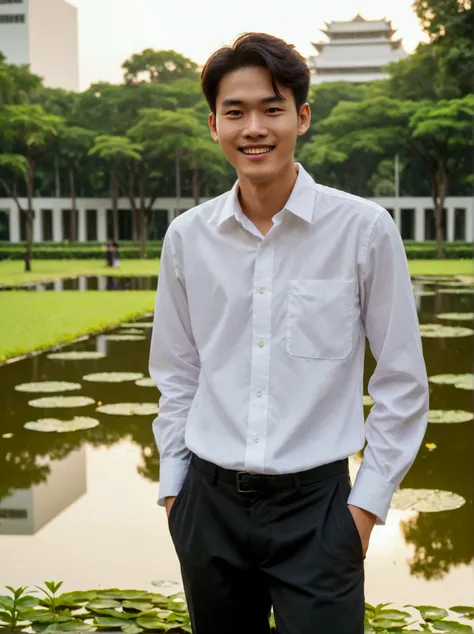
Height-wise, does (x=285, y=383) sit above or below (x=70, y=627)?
above

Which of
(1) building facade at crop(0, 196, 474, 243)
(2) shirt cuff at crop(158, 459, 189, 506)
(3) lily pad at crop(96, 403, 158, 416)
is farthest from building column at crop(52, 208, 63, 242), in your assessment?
(2) shirt cuff at crop(158, 459, 189, 506)

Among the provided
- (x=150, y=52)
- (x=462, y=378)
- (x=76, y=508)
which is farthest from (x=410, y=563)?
(x=150, y=52)

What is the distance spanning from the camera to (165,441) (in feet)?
6.57

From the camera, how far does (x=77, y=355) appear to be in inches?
357

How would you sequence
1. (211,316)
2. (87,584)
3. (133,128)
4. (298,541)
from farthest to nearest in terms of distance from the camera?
(133,128) < (87,584) < (211,316) < (298,541)

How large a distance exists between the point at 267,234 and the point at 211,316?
20 cm

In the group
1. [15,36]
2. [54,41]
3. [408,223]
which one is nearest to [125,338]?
[15,36]

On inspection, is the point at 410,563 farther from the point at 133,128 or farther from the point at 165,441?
the point at 133,128

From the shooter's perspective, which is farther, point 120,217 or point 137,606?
point 120,217

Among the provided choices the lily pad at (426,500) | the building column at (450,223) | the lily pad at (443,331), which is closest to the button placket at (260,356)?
the lily pad at (426,500)

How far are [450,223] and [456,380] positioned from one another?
35.3m

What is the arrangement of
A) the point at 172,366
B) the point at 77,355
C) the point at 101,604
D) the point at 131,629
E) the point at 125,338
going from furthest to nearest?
the point at 125,338
the point at 77,355
the point at 101,604
the point at 131,629
the point at 172,366

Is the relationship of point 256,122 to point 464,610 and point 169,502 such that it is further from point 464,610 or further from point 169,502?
point 464,610

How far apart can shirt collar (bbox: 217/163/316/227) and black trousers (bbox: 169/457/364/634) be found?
0.48m
